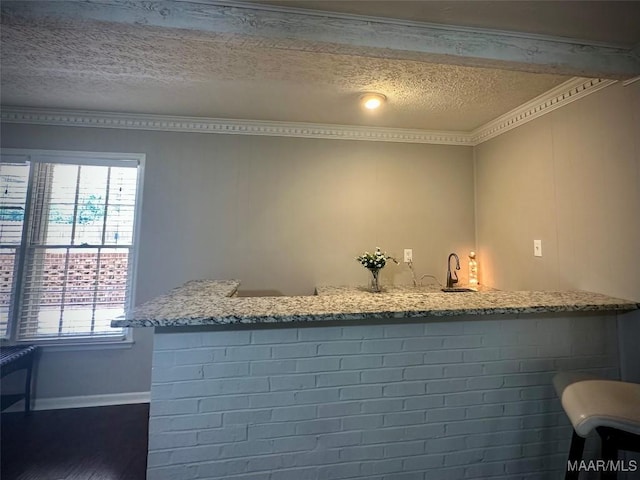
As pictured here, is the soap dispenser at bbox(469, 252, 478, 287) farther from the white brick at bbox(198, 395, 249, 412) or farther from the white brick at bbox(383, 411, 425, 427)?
the white brick at bbox(198, 395, 249, 412)

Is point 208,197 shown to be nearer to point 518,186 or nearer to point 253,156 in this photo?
point 253,156

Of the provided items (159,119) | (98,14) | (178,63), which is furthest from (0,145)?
(98,14)

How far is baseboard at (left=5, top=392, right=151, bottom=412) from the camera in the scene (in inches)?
92.7

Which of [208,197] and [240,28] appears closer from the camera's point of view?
[240,28]

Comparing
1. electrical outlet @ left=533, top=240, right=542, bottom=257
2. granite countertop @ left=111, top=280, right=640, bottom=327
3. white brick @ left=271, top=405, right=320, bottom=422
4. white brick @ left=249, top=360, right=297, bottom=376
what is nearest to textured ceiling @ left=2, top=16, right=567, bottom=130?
electrical outlet @ left=533, top=240, right=542, bottom=257

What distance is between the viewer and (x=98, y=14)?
3.83 feet

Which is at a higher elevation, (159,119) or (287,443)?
(159,119)

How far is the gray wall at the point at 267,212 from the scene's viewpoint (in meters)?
2.50

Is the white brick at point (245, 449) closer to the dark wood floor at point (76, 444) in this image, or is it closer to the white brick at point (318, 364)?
the white brick at point (318, 364)

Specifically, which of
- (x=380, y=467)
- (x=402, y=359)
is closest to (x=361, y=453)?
(x=380, y=467)

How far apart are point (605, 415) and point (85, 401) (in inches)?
132

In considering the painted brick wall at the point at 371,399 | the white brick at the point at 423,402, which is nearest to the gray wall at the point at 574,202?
the painted brick wall at the point at 371,399

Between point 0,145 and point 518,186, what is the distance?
4.35 meters

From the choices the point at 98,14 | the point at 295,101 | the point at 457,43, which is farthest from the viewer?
the point at 295,101
